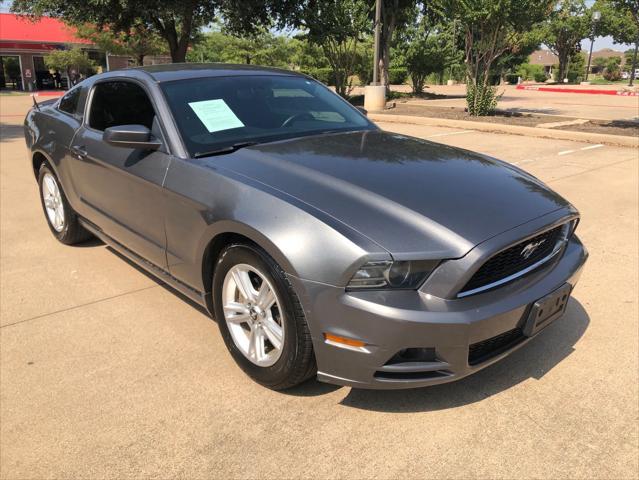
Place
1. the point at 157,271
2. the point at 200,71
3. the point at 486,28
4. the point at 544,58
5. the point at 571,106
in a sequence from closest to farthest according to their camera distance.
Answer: the point at 157,271, the point at 200,71, the point at 486,28, the point at 571,106, the point at 544,58

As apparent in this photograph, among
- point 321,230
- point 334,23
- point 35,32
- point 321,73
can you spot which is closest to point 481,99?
point 334,23

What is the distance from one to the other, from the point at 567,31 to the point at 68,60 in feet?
138

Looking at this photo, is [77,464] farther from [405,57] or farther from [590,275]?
[405,57]

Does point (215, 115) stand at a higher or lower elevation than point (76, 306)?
higher

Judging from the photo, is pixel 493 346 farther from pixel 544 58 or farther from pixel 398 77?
pixel 544 58

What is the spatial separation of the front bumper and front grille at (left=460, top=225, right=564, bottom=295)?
57 millimetres

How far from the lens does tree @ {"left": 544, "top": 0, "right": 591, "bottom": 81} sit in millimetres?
47719

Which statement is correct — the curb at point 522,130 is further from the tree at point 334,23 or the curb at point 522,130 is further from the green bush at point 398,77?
the green bush at point 398,77

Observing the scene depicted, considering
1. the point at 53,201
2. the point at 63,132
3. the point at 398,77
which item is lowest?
the point at 53,201

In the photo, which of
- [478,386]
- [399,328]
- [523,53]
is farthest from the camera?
[523,53]

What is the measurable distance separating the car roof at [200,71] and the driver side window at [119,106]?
0.17 metres

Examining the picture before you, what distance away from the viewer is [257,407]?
105 inches

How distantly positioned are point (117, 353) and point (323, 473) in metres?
1.54

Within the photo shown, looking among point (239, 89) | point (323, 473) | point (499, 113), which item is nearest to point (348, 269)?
point (323, 473)
